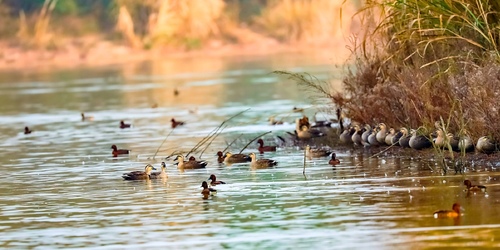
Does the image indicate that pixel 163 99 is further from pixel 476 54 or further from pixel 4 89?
pixel 476 54

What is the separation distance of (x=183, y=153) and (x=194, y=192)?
192 inches

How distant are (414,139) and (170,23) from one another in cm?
5141

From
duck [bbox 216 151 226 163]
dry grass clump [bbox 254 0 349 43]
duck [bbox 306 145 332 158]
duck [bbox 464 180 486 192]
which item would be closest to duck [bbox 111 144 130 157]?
duck [bbox 216 151 226 163]

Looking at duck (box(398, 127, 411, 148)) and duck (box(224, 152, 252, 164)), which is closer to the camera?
duck (box(398, 127, 411, 148))

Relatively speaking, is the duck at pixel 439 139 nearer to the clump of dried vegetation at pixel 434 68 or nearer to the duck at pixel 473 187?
the clump of dried vegetation at pixel 434 68

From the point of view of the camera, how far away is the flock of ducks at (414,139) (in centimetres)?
1683

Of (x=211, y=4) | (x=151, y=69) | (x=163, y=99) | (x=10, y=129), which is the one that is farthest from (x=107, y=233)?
(x=211, y=4)

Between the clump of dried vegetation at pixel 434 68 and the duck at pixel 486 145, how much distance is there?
3.7 inches

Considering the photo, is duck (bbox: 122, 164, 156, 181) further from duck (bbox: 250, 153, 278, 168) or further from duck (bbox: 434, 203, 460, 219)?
duck (bbox: 434, 203, 460, 219)

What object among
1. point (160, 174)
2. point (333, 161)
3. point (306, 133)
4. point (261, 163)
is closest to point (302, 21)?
point (306, 133)

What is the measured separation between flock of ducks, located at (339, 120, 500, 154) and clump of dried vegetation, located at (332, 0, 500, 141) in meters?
0.15

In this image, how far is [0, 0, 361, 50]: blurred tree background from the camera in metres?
68.0

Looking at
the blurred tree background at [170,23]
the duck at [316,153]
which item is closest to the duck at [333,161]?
the duck at [316,153]

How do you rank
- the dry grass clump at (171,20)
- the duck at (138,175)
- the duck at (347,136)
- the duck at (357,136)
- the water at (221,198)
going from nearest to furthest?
the water at (221,198) → the duck at (138,175) → the duck at (357,136) → the duck at (347,136) → the dry grass clump at (171,20)
